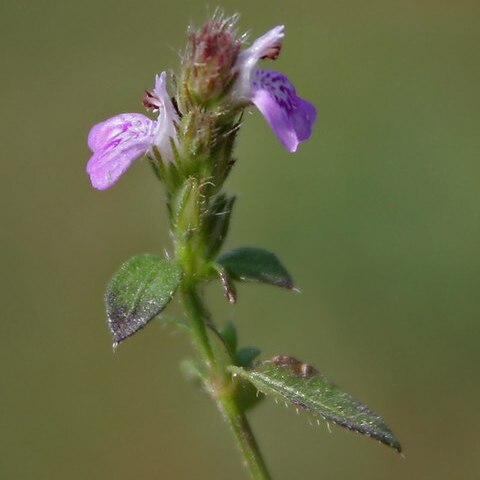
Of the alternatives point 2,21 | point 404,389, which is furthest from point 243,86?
point 2,21

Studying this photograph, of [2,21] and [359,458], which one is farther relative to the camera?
[2,21]

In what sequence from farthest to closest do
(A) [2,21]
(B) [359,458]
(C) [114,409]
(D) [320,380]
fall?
(A) [2,21], (C) [114,409], (B) [359,458], (D) [320,380]

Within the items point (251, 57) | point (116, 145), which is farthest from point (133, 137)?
point (251, 57)

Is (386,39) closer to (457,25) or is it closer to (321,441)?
(457,25)

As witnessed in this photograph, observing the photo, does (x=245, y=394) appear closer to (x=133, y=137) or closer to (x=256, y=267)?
(x=256, y=267)

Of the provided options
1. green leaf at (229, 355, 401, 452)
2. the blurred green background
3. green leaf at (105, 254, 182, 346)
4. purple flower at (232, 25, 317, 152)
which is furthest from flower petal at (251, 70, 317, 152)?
the blurred green background

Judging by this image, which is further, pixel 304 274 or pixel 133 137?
→ pixel 304 274

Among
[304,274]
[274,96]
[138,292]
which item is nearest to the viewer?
[138,292]
